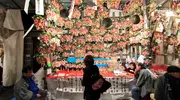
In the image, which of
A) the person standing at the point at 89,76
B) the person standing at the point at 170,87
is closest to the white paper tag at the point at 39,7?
the person standing at the point at 89,76

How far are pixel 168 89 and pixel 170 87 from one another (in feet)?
0.19

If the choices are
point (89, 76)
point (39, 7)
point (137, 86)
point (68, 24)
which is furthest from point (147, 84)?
point (68, 24)

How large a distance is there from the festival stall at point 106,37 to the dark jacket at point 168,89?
2.84 meters

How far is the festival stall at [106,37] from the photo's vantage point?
6395 millimetres

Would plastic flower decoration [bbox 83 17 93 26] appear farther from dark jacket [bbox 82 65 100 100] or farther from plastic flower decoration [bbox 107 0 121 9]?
dark jacket [bbox 82 65 100 100]

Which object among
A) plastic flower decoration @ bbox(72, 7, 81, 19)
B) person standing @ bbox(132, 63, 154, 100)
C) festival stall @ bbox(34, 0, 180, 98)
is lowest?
person standing @ bbox(132, 63, 154, 100)

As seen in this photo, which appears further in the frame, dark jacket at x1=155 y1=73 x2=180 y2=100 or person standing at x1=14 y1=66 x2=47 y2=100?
person standing at x1=14 y1=66 x2=47 y2=100

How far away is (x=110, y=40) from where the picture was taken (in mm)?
8031

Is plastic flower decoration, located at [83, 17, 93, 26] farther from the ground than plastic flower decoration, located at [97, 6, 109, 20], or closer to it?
closer to it

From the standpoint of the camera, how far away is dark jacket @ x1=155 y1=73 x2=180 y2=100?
3.47 metres

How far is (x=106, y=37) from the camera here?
7945 mm

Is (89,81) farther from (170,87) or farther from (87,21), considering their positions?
(87,21)

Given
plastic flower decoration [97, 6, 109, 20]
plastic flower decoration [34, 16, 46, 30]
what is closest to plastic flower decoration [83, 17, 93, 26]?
plastic flower decoration [97, 6, 109, 20]

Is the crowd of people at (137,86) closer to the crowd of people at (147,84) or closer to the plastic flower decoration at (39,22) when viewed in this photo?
the crowd of people at (147,84)
